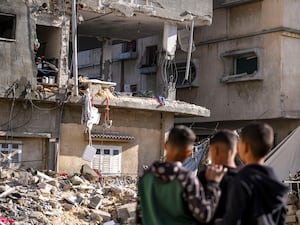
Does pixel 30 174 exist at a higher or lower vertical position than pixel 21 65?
lower

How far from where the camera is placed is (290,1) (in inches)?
842

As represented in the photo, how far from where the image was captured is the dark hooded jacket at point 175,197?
4516 millimetres

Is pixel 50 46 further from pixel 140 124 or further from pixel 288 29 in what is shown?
pixel 288 29

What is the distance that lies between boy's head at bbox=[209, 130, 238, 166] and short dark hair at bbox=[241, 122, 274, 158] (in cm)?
29

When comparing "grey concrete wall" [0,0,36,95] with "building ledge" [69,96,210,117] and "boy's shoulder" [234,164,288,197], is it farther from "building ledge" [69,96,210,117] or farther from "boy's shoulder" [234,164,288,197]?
"boy's shoulder" [234,164,288,197]

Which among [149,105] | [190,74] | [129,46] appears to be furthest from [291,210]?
[129,46]

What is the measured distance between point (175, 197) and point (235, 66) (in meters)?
18.1

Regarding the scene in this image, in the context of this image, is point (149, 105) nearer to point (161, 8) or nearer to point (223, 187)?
point (161, 8)

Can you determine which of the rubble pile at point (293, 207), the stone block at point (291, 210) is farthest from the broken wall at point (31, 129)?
the stone block at point (291, 210)

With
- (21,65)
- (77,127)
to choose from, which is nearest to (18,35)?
(21,65)

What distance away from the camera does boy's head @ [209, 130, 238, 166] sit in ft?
16.2

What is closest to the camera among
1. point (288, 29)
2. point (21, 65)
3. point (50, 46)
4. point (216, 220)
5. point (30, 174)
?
point (216, 220)

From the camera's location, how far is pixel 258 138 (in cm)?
461

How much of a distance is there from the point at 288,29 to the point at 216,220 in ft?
56.7
